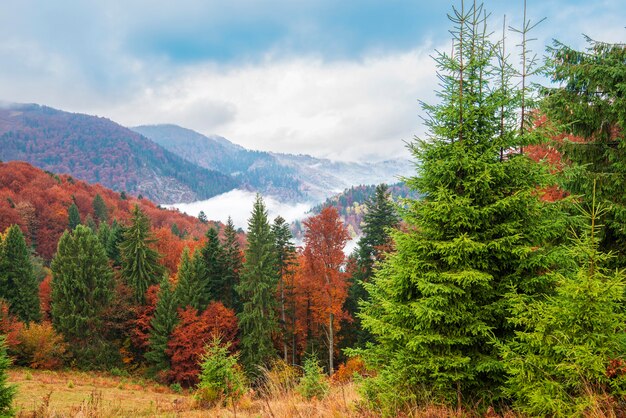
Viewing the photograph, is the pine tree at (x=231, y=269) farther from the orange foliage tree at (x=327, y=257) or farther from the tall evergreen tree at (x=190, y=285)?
the orange foliage tree at (x=327, y=257)

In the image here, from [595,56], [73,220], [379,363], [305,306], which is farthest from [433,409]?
[73,220]

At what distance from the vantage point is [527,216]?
5.97m

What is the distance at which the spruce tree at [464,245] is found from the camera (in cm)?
552

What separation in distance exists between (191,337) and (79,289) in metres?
11.0

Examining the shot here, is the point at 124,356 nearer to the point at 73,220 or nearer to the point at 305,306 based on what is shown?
the point at 305,306

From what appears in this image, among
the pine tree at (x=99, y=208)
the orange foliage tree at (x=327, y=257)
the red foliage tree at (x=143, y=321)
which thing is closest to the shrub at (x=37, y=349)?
the red foliage tree at (x=143, y=321)

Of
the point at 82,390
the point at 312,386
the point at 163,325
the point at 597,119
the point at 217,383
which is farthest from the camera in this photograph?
the point at 163,325

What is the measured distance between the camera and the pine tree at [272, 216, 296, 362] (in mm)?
28172

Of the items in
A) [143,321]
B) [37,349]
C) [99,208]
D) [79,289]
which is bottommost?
[37,349]

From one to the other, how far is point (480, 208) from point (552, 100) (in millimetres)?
4964

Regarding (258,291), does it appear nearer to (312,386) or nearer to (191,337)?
(191,337)

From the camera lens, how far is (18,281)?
29516 mm

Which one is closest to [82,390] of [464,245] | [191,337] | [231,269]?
[191,337]

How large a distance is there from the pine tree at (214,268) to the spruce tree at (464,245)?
25.1m
